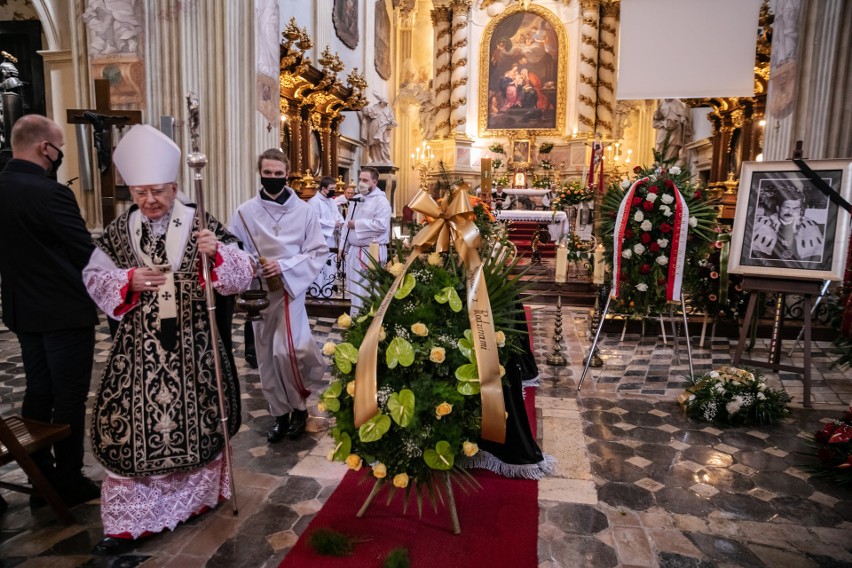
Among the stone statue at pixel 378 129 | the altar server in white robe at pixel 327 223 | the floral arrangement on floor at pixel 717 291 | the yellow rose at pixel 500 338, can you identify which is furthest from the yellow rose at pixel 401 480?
the stone statue at pixel 378 129

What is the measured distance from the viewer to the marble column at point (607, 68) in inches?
755

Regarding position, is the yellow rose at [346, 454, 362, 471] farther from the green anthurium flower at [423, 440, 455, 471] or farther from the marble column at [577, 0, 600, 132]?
the marble column at [577, 0, 600, 132]

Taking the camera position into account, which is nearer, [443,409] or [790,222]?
[443,409]

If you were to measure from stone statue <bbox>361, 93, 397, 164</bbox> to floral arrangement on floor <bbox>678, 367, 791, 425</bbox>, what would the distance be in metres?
14.4

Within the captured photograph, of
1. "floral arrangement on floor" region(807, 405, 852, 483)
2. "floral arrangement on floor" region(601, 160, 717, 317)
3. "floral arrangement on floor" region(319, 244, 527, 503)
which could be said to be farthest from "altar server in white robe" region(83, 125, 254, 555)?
"floral arrangement on floor" region(807, 405, 852, 483)

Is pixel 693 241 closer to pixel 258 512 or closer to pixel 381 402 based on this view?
pixel 381 402

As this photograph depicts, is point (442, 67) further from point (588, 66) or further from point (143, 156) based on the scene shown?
point (143, 156)

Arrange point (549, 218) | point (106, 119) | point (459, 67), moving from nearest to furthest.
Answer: point (106, 119) < point (549, 218) < point (459, 67)

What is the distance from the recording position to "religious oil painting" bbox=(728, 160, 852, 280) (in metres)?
4.86

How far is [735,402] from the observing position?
4512mm

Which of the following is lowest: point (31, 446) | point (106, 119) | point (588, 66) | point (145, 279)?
point (31, 446)

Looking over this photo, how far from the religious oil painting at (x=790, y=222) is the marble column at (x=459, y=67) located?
15.3m

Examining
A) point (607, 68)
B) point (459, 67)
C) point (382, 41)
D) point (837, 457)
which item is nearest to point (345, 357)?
point (837, 457)

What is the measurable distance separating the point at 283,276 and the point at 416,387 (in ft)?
5.75
